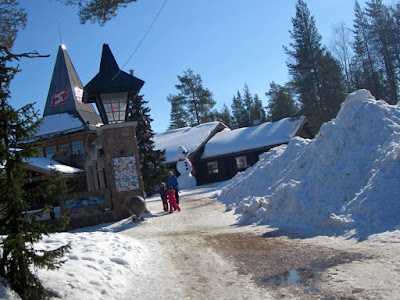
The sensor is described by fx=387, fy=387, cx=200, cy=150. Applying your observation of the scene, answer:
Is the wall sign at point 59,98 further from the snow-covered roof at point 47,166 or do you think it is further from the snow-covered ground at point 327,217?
the snow-covered ground at point 327,217

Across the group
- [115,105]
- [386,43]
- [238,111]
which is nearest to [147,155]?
[115,105]

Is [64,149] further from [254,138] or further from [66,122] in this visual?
[254,138]

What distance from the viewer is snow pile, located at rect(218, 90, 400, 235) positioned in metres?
7.53

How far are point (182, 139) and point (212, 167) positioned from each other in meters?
4.67

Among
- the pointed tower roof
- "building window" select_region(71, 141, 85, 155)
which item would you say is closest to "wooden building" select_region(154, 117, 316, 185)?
the pointed tower roof

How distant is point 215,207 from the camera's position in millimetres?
14719

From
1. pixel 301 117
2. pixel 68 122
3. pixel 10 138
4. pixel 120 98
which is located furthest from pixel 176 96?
pixel 10 138

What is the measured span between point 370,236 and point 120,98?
1009 cm

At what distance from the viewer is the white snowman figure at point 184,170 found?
1244 inches

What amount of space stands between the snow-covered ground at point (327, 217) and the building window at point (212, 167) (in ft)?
73.4

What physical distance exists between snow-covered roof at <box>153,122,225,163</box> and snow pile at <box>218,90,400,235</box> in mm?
23356

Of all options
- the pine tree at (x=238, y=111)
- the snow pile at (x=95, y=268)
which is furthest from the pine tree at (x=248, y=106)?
the snow pile at (x=95, y=268)

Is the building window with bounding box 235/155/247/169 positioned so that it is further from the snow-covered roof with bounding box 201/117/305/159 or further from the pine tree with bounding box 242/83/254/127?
the pine tree with bounding box 242/83/254/127

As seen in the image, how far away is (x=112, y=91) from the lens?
14016 mm
